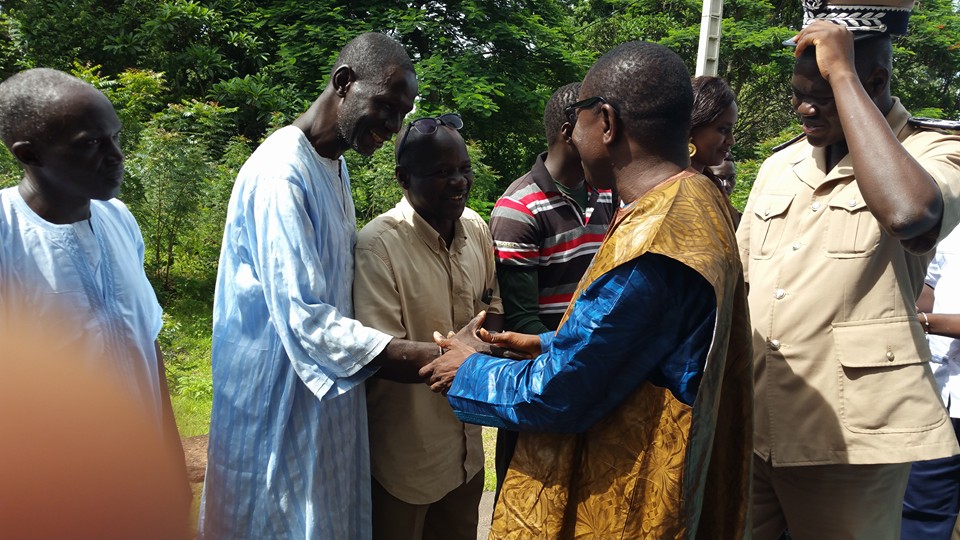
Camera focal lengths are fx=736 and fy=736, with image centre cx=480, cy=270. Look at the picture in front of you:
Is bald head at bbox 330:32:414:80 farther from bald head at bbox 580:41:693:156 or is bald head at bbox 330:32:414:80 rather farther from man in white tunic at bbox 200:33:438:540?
bald head at bbox 580:41:693:156

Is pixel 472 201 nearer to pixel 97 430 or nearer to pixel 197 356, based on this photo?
pixel 197 356

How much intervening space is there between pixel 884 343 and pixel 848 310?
14cm

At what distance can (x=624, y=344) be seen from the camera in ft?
5.74

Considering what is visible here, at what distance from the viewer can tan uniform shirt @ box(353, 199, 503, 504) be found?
2670 mm

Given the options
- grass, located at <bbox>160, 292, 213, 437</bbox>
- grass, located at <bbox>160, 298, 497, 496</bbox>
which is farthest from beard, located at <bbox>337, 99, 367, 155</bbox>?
grass, located at <bbox>160, 292, 213, 437</bbox>

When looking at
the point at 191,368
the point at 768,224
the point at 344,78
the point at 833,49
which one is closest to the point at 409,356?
the point at 344,78

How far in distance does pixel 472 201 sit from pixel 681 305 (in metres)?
8.29

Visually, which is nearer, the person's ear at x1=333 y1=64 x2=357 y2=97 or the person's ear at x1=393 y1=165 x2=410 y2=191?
the person's ear at x1=333 y1=64 x2=357 y2=97

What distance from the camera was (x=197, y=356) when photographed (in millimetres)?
7391

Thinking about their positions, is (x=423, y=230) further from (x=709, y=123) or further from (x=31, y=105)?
(x=709, y=123)

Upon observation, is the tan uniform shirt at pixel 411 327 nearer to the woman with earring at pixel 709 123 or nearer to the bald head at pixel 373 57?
the bald head at pixel 373 57

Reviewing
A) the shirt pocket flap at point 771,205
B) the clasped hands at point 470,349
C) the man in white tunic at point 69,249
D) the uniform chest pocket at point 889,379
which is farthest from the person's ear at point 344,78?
the uniform chest pocket at point 889,379

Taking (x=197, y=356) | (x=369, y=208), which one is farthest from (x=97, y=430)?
(x=369, y=208)

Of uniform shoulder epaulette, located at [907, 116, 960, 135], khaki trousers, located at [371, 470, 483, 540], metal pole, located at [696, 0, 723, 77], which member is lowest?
khaki trousers, located at [371, 470, 483, 540]
